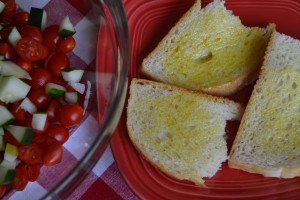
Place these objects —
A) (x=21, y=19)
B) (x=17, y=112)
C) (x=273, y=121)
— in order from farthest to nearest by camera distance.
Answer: (x=21, y=19) → (x=273, y=121) → (x=17, y=112)

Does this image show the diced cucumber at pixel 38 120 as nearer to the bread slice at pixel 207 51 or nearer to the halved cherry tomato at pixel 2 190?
the halved cherry tomato at pixel 2 190

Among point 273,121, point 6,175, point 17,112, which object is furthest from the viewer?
point 273,121

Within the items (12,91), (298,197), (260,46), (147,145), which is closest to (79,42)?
(12,91)

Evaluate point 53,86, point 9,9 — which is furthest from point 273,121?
point 9,9

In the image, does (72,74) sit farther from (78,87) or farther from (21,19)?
(21,19)

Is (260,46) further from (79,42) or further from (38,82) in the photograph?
(38,82)

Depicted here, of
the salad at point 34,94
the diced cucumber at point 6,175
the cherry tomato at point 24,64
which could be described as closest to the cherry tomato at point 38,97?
the salad at point 34,94
